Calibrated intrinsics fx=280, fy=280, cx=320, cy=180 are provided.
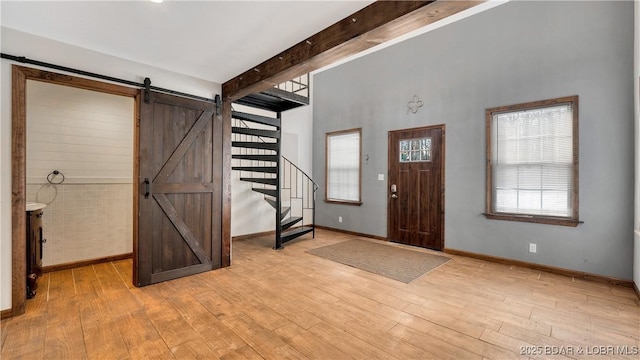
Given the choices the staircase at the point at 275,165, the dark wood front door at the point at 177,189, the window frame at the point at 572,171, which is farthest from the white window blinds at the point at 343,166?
the dark wood front door at the point at 177,189

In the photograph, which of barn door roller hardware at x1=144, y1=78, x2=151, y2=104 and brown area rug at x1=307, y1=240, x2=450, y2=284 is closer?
barn door roller hardware at x1=144, y1=78, x2=151, y2=104

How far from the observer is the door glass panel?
16.8ft

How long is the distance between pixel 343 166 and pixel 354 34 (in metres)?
4.37

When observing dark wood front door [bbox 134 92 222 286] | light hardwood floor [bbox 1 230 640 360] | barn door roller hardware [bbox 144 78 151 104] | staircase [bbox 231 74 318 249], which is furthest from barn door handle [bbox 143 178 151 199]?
staircase [bbox 231 74 318 249]

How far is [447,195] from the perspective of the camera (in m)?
4.84

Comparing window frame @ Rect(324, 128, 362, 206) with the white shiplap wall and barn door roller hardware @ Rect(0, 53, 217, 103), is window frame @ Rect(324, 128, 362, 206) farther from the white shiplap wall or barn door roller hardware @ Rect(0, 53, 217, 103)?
the white shiplap wall

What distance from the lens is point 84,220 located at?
12.9 feet

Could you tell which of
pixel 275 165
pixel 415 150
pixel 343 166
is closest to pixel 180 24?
pixel 275 165

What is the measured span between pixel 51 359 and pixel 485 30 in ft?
20.4

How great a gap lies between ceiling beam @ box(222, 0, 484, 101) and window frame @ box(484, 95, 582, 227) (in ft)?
9.52

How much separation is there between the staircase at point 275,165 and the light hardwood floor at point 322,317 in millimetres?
1682

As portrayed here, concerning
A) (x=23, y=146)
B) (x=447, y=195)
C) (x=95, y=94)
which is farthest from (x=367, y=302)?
(x=95, y=94)

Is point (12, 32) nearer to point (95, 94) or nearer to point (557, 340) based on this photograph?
point (95, 94)

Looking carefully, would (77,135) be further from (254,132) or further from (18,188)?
(254,132)
